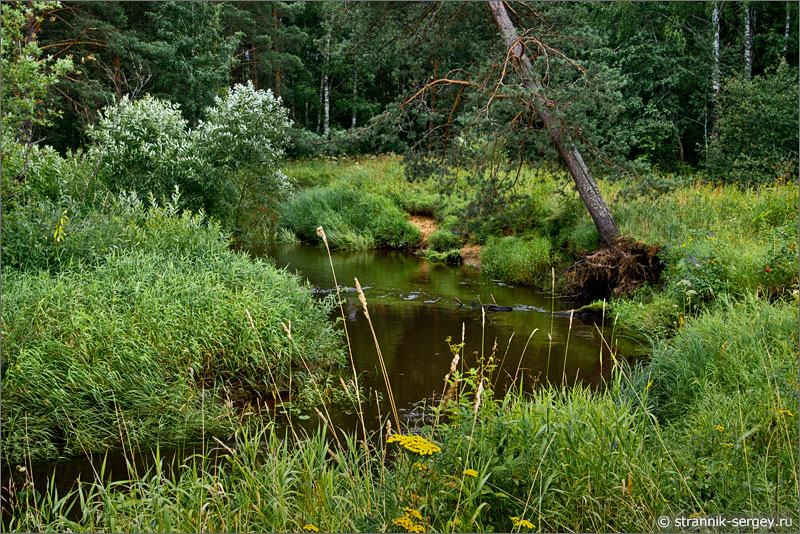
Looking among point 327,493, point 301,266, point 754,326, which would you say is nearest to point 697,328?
point 754,326

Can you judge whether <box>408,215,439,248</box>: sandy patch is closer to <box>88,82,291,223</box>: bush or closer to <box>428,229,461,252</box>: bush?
<box>428,229,461,252</box>: bush

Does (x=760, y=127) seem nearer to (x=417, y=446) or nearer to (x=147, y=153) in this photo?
(x=147, y=153)

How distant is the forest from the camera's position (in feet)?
9.64

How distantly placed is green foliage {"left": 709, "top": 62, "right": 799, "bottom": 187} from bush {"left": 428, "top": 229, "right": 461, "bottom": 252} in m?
6.56

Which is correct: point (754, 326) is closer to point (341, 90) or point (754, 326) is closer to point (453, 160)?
point (453, 160)

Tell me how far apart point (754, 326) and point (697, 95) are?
1765 cm

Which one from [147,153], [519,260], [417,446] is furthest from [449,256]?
[417,446]

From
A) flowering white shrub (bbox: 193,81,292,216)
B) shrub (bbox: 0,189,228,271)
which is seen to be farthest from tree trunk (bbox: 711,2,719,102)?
shrub (bbox: 0,189,228,271)

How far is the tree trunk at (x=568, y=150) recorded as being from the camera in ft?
33.9

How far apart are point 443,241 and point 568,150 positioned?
5.42m

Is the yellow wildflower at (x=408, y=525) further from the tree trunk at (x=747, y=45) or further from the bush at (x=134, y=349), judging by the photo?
the tree trunk at (x=747, y=45)

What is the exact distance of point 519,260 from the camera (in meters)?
12.1

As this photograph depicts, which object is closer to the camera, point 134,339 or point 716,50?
point 134,339

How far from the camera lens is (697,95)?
798 inches
